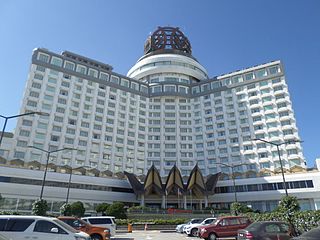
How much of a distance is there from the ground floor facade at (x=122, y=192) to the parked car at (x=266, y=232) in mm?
50905

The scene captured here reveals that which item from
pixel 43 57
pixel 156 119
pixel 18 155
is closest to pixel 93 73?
pixel 43 57

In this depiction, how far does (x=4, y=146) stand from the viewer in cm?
5712

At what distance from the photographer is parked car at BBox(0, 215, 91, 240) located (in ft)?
35.2

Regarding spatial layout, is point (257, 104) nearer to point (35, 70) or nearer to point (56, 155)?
point (56, 155)

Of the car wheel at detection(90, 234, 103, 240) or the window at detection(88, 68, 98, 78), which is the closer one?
the car wheel at detection(90, 234, 103, 240)

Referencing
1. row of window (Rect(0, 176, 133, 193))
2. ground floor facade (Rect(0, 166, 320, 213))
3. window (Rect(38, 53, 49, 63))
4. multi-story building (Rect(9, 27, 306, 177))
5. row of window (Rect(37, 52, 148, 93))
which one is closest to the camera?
ground floor facade (Rect(0, 166, 320, 213))

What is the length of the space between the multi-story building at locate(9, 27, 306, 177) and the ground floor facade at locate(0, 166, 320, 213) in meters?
5.75

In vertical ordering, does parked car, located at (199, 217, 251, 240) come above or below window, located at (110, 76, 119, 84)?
below

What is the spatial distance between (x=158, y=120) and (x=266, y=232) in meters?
71.1

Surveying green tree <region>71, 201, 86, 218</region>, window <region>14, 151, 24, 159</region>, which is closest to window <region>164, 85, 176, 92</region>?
window <region>14, 151, 24, 159</region>

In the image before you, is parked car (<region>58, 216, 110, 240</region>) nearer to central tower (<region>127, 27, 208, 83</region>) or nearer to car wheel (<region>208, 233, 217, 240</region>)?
car wheel (<region>208, 233, 217, 240</region>)

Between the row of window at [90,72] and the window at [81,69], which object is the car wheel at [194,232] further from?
the window at [81,69]

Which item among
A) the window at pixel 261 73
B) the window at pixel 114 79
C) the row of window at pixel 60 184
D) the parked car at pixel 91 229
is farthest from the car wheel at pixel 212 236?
the window at pixel 261 73

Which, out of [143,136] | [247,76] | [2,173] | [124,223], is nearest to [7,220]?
[124,223]
